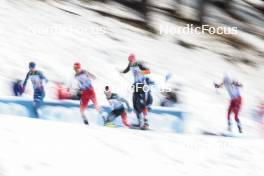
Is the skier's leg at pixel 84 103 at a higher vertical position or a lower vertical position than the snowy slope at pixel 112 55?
lower

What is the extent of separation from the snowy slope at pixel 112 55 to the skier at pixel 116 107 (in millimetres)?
363

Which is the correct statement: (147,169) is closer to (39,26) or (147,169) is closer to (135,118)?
(135,118)

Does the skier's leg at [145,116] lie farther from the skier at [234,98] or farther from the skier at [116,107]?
the skier at [234,98]

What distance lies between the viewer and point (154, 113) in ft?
45.5

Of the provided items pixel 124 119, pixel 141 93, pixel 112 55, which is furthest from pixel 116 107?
pixel 112 55

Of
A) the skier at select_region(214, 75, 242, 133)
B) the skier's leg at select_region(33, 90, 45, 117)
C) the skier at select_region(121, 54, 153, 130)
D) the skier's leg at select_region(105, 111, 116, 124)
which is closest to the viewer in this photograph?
the skier's leg at select_region(33, 90, 45, 117)

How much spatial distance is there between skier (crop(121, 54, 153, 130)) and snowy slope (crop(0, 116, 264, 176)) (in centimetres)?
50

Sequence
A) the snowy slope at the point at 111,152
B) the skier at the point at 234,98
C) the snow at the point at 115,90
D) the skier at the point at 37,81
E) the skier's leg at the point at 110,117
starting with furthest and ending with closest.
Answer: the skier at the point at 234,98, the skier's leg at the point at 110,117, the skier at the point at 37,81, the snow at the point at 115,90, the snowy slope at the point at 111,152

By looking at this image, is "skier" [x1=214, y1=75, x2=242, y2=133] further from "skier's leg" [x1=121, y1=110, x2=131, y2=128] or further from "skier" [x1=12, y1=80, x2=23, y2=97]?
"skier" [x1=12, y1=80, x2=23, y2=97]

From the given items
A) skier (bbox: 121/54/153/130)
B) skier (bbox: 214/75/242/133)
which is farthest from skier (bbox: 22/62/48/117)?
skier (bbox: 214/75/242/133)

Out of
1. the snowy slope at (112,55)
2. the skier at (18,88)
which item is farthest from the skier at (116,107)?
the skier at (18,88)

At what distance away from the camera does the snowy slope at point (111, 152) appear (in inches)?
407

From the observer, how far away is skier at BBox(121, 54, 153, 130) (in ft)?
45.2

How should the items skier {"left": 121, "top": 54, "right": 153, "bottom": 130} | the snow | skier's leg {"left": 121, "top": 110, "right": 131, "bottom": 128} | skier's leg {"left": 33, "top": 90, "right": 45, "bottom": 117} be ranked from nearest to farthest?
the snow
skier's leg {"left": 33, "top": 90, "right": 45, "bottom": 117}
skier's leg {"left": 121, "top": 110, "right": 131, "bottom": 128}
skier {"left": 121, "top": 54, "right": 153, "bottom": 130}
